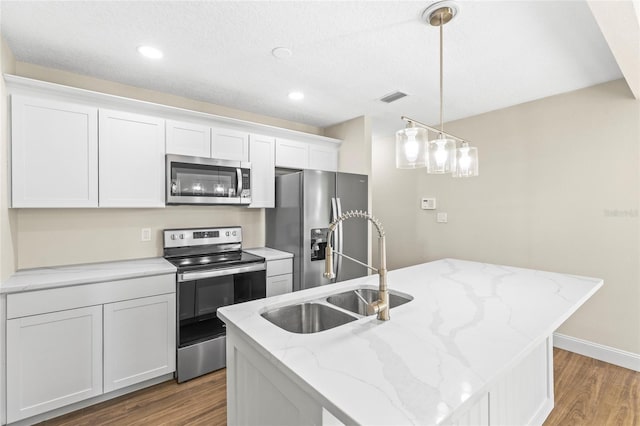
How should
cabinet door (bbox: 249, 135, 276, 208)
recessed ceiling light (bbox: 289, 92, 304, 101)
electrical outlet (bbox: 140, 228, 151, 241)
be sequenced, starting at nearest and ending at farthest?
1. electrical outlet (bbox: 140, 228, 151, 241)
2. recessed ceiling light (bbox: 289, 92, 304, 101)
3. cabinet door (bbox: 249, 135, 276, 208)

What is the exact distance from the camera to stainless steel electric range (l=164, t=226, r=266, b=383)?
2.40 m

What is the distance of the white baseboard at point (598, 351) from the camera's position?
2574mm

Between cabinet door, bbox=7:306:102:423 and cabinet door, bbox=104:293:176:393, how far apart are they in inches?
2.7

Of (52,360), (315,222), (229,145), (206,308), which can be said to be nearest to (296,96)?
(229,145)

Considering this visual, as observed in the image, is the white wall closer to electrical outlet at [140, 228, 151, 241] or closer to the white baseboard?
the white baseboard

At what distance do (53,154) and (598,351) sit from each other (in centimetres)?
468

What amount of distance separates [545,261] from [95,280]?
382 cm

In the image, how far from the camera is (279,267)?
9.55ft

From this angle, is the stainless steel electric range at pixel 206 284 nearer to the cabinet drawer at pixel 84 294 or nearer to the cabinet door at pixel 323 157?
the cabinet drawer at pixel 84 294

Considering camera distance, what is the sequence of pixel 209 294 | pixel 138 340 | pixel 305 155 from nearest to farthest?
pixel 138 340 → pixel 209 294 → pixel 305 155

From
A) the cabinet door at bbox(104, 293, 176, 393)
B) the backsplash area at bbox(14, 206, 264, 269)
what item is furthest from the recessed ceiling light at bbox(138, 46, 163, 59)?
the cabinet door at bbox(104, 293, 176, 393)

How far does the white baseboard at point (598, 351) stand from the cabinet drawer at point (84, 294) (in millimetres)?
3550

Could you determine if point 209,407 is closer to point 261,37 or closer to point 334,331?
point 334,331

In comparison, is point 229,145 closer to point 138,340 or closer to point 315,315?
point 138,340
